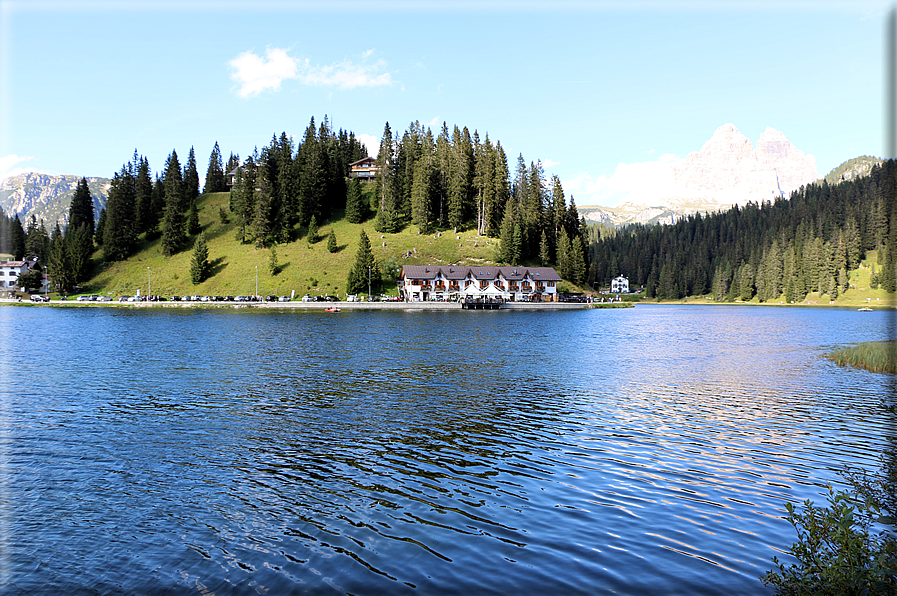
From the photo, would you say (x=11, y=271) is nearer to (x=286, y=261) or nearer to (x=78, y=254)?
(x=78, y=254)

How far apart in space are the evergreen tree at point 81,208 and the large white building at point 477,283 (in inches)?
4791

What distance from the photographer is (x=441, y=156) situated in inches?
7751

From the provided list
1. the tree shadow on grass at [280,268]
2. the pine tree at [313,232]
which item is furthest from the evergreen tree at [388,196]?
the tree shadow on grass at [280,268]

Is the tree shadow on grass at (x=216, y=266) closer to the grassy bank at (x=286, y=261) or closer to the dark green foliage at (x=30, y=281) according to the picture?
the grassy bank at (x=286, y=261)

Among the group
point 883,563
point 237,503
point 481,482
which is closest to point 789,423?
point 481,482

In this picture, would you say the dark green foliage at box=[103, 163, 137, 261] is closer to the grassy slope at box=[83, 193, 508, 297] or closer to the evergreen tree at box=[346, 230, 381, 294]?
the grassy slope at box=[83, 193, 508, 297]

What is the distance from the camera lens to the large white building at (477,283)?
158750mm

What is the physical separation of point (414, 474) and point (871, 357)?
4564 centimetres

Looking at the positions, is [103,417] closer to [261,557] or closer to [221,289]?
[261,557]

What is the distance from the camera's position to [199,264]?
167m

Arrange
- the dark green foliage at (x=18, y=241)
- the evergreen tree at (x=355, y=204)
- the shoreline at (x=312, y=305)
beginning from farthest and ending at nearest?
the evergreen tree at (x=355, y=204)
the dark green foliage at (x=18, y=241)
the shoreline at (x=312, y=305)

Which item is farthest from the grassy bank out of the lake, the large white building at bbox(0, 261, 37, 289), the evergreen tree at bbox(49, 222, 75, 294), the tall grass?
the tall grass

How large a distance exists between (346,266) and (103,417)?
465 ft

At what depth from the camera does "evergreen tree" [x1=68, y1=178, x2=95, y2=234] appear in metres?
194
